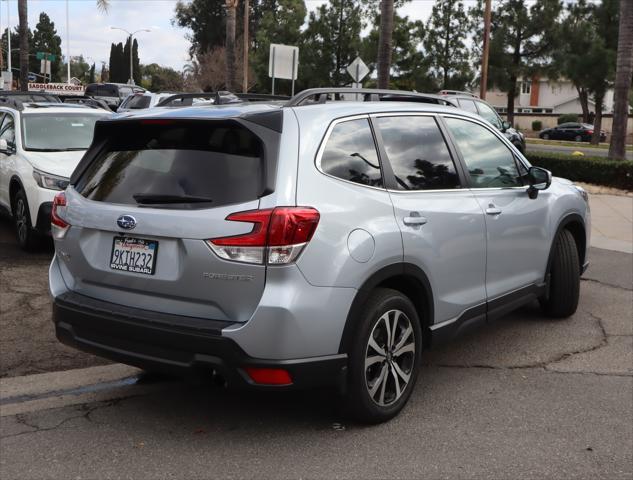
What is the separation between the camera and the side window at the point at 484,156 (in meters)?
5.17

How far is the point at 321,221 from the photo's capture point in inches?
150

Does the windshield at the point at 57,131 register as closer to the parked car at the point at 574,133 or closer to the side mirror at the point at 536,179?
the side mirror at the point at 536,179

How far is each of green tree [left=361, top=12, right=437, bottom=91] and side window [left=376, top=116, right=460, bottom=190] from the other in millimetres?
40322

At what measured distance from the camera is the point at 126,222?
157 inches

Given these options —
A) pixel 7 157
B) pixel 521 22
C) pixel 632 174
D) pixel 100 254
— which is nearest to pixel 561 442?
pixel 100 254

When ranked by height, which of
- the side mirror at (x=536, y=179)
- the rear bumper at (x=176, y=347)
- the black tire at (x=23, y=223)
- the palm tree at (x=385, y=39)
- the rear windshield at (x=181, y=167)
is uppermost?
the palm tree at (x=385, y=39)

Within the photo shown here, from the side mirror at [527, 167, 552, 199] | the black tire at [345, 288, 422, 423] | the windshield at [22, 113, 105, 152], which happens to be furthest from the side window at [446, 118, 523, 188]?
the windshield at [22, 113, 105, 152]

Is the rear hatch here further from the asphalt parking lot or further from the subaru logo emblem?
the asphalt parking lot

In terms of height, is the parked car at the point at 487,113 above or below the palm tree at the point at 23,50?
below

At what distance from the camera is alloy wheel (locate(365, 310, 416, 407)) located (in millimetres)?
4180

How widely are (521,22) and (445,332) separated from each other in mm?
42292

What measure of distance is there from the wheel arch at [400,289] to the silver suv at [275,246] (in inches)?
0.4

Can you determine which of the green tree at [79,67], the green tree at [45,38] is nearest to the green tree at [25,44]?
the green tree at [45,38]

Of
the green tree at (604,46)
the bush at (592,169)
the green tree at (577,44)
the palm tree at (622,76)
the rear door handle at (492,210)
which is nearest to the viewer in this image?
the rear door handle at (492,210)
